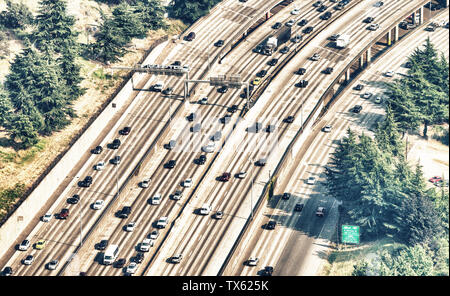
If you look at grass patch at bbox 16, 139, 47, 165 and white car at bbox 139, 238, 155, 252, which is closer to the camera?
white car at bbox 139, 238, 155, 252

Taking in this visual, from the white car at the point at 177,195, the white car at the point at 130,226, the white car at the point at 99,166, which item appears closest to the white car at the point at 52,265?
the white car at the point at 130,226

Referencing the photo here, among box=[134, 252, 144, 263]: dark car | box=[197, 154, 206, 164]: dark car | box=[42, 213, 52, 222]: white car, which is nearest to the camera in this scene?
box=[134, 252, 144, 263]: dark car

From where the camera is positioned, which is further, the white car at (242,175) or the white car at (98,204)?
the white car at (242,175)

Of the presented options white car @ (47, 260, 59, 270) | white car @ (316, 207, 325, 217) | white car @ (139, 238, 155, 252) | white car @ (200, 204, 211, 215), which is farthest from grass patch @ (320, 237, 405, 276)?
white car @ (47, 260, 59, 270)

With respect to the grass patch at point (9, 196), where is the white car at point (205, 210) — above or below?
below

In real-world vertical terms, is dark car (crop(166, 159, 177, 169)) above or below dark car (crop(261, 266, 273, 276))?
above

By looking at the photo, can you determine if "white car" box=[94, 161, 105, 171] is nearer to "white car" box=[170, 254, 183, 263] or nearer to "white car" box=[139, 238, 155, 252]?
"white car" box=[139, 238, 155, 252]

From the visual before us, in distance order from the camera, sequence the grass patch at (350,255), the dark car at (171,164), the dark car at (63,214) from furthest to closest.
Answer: the dark car at (171,164) < the dark car at (63,214) < the grass patch at (350,255)

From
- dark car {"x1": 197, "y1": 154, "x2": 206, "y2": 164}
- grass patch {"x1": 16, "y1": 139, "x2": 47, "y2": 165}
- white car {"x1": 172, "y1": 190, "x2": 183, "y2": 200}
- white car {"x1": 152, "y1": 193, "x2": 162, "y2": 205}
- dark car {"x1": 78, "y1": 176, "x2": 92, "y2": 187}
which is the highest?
grass patch {"x1": 16, "y1": 139, "x2": 47, "y2": 165}

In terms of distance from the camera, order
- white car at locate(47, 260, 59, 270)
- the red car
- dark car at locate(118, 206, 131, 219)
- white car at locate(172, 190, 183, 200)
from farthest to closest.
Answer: the red car
white car at locate(172, 190, 183, 200)
dark car at locate(118, 206, 131, 219)
white car at locate(47, 260, 59, 270)

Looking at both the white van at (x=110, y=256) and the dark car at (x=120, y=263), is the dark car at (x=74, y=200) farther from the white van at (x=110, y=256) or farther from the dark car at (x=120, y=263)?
the dark car at (x=120, y=263)
